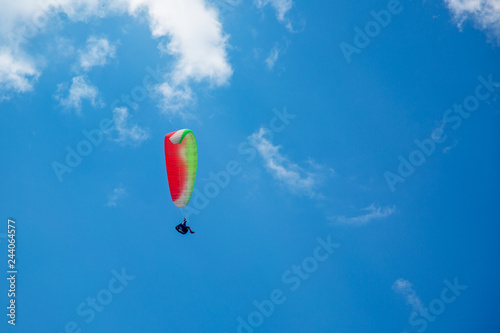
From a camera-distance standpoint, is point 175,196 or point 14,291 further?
point 14,291

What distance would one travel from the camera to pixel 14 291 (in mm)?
38594

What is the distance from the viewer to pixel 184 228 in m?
35.2

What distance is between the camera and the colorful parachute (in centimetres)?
3428

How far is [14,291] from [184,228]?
20091 mm

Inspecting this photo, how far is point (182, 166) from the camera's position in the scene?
3478 centimetres

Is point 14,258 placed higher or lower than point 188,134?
higher

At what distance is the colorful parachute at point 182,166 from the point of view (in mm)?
34281

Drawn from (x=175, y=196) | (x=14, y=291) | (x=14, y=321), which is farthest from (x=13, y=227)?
(x=175, y=196)

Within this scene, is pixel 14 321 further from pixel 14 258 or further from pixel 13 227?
pixel 13 227

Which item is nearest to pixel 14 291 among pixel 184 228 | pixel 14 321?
pixel 14 321

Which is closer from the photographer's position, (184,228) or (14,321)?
(184,228)

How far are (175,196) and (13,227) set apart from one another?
17.5 m

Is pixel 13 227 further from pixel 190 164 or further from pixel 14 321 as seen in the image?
pixel 190 164

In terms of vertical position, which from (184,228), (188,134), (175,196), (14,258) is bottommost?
(184,228)
